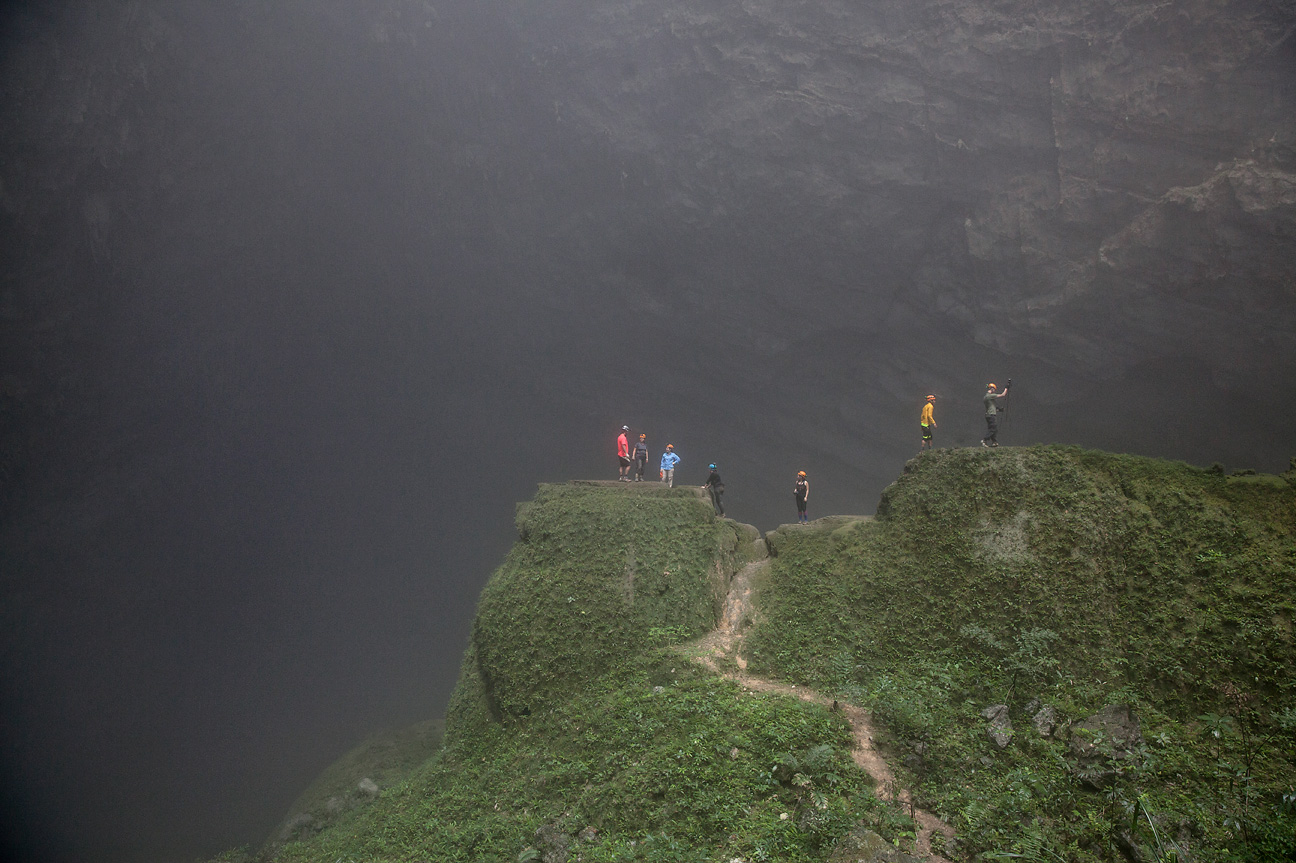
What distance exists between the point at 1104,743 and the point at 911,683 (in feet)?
7.34

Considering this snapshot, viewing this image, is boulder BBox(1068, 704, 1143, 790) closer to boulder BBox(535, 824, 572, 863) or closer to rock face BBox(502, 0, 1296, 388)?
boulder BBox(535, 824, 572, 863)

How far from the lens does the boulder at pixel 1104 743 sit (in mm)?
6363

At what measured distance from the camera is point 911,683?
8484mm

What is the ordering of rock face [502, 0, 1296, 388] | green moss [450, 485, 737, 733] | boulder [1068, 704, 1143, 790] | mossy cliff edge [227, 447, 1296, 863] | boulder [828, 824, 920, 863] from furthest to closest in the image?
rock face [502, 0, 1296, 388] < green moss [450, 485, 737, 733] < boulder [1068, 704, 1143, 790] < mossy cliff edge [227, 447, 1296, 863] < boulder [828, 824, 920, 863]

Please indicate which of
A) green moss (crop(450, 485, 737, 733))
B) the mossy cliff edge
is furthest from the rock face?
green moss (crop(450, 485, 737, 733))

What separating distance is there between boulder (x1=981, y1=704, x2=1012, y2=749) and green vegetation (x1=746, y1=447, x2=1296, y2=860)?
0.12 m

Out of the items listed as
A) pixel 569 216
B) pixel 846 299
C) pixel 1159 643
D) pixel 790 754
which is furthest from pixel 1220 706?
pixel 569 216

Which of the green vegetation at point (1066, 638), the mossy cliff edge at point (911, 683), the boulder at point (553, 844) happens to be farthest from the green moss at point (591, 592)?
the boulder at point (553, 844)

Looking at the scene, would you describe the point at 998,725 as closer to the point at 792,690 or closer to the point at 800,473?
the point at 792,690

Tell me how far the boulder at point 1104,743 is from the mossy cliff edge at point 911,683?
3 cm

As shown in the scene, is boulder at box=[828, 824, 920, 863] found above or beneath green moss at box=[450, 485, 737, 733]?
beneath

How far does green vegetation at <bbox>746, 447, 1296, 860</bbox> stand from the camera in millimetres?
5895

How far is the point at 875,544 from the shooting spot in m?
10.7

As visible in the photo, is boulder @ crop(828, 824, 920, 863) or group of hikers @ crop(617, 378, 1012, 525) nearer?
boulder @ crop(828, 824, 920, 863)
